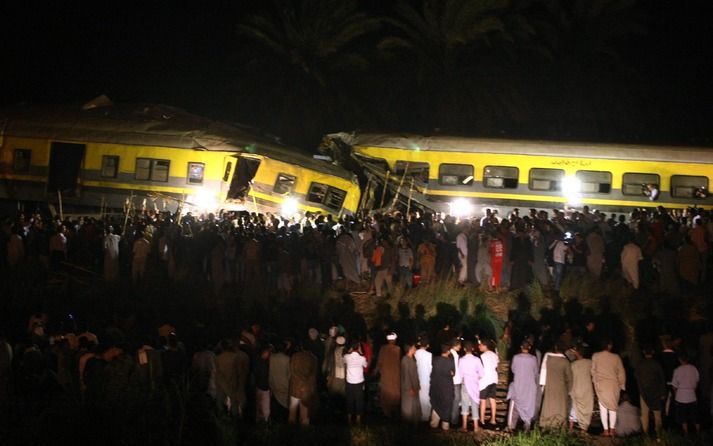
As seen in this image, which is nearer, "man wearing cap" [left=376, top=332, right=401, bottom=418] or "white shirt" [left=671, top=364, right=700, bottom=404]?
"white shirt" [left=671, top=364, right=700, bottom=404]

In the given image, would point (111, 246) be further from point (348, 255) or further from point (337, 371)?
point (337, 371)

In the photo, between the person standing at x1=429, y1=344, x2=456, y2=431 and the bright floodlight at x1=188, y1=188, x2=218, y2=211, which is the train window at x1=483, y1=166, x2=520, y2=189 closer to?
the bright floodlight at x1=188, y1=188, x2=218, y2=211

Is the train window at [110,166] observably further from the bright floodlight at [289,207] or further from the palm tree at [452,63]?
the palm tree at [452,63]

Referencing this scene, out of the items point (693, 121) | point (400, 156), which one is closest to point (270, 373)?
point (400, 156)

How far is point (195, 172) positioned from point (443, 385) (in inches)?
547

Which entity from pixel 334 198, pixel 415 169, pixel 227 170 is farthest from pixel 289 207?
pixel 415 169

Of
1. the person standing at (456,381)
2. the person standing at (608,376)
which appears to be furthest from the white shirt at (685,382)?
→ the person standing at (456,381)

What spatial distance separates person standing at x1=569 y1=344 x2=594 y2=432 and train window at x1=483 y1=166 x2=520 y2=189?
12.3 meters

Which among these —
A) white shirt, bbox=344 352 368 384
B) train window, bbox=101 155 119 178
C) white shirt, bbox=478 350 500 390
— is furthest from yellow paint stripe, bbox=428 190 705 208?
white shirt, bbox=344 352 368 384

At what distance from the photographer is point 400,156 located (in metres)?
25.6

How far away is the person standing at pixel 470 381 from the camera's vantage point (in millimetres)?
12977

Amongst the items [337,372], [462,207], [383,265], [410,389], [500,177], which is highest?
[500,177]

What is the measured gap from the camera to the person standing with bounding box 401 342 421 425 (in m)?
12.9

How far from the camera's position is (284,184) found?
25.1 m
